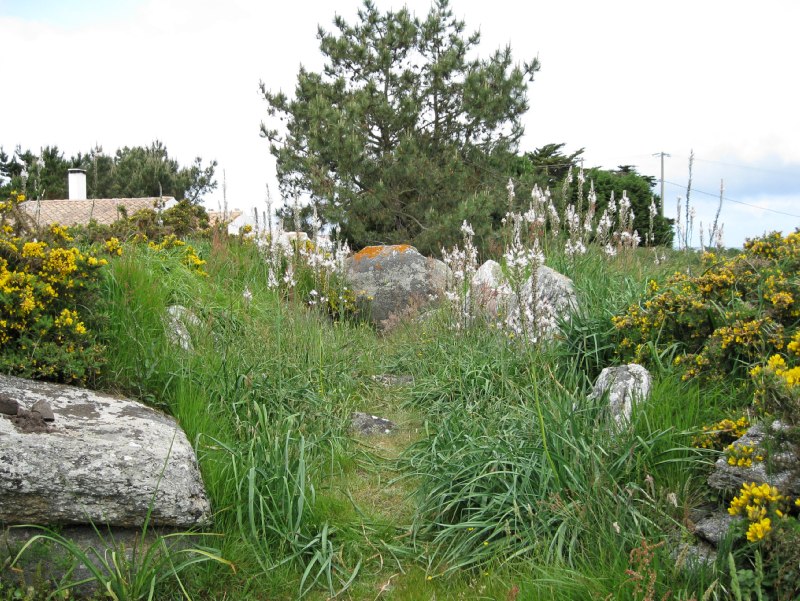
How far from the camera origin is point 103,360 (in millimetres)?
4449

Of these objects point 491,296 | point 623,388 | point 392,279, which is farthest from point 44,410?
point 392,279

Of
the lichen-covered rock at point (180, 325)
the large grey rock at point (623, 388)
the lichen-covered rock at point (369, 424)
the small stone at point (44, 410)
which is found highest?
the lichen-covered rock at point (180, 325)

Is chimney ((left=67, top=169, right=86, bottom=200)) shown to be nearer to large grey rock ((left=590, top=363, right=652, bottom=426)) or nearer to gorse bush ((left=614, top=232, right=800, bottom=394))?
gorse bush ((left=614, top=232, right=800, bottom=394))

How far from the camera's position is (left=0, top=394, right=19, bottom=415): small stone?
3.54 m

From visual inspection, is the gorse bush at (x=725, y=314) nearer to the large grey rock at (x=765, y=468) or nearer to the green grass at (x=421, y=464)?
the green grass at (x=421, y=464)

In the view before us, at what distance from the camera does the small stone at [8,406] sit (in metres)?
3.54

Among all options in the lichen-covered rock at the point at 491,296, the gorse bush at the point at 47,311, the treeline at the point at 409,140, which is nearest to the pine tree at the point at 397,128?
the treeline at the point at 409,140

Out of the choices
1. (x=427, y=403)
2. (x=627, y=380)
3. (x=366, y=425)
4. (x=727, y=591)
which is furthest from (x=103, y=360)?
(x=727, y=591)

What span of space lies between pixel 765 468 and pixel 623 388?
1.29 m

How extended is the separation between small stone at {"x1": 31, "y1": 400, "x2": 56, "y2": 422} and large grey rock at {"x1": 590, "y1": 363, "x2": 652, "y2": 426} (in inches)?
120

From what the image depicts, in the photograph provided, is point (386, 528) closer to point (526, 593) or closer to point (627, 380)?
point (526, 593)

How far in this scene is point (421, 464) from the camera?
4.22m

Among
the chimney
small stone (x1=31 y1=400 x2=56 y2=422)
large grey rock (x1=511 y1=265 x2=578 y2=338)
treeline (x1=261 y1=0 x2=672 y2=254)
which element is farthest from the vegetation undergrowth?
the chimney

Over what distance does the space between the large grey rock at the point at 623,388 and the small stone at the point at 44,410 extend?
9.99 feet
